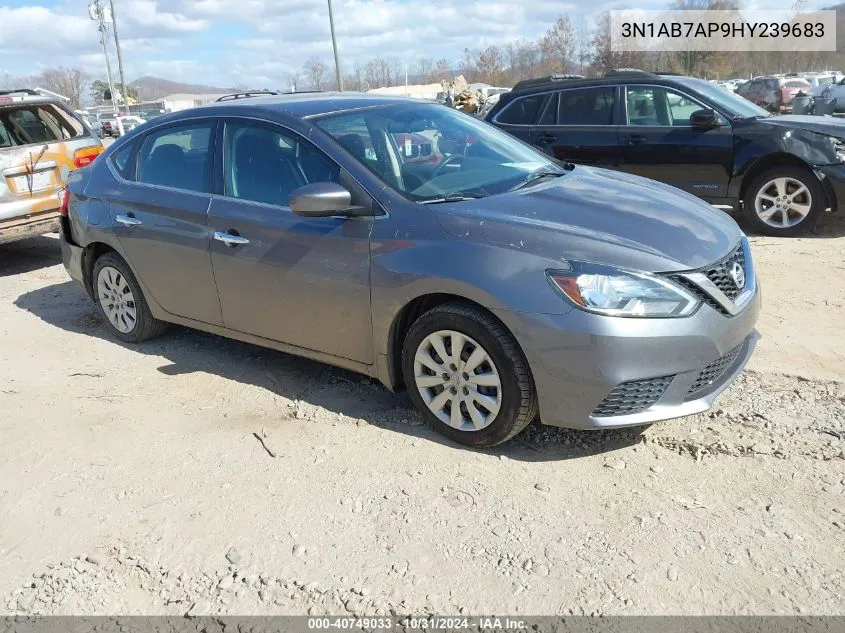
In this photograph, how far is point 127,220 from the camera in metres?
4.93

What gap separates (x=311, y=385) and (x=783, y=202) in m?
5.49

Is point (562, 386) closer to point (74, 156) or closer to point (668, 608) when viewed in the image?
point (668, 608)

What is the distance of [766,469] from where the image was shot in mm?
3291

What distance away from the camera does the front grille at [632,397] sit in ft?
10.5

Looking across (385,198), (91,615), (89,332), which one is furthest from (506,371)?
(89,332)

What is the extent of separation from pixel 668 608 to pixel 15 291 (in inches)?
263

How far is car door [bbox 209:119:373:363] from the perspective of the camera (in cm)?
381

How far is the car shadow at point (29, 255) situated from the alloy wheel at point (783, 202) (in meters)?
7.48

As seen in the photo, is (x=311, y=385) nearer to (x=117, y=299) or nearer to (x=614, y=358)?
(x=117, y=299)

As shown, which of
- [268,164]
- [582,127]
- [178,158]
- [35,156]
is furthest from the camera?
[582,127]

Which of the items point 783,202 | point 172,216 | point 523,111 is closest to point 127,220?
point 172,216

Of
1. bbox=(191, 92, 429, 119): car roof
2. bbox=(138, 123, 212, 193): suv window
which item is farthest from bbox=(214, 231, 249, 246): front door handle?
bbox=(191, 92, 429, 119): car roof

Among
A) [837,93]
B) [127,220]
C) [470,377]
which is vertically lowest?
[470,377]

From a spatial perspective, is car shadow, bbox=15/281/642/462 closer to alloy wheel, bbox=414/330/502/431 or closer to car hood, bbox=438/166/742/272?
alloy wheel, bbox=414/330/502/431
